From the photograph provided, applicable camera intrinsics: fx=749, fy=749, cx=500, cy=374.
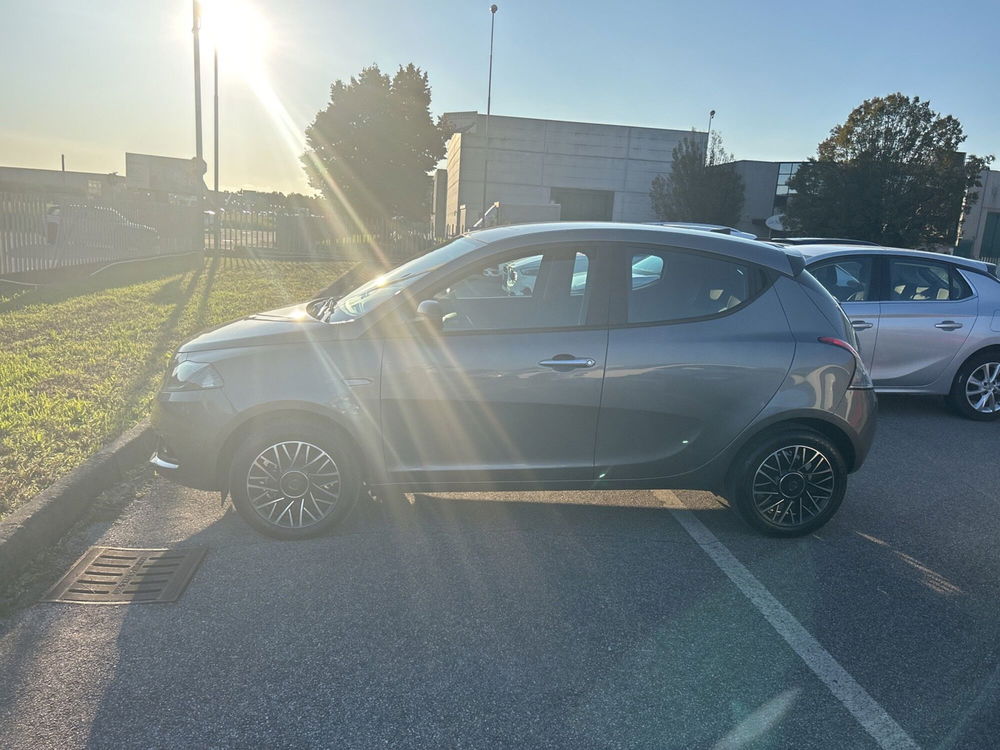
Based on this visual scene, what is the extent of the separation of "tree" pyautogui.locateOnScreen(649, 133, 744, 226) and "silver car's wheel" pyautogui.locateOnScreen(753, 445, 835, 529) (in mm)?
39244

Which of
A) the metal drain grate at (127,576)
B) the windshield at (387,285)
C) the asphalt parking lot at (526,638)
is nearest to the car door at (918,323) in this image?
the asphalt parking lot at (526,638)

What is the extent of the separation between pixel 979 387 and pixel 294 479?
22.7 feet

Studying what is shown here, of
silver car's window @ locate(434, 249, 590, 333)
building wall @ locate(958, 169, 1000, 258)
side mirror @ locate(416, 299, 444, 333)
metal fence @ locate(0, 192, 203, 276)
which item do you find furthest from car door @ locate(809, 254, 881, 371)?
building wall @ locate(958, 169, 1000, 258)

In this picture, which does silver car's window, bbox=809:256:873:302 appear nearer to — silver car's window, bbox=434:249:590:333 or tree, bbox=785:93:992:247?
silver car's window, bbox=434:249:590:333

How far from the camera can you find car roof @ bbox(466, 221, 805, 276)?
168 inches

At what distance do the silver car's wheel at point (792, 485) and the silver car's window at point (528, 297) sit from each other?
1.43 m

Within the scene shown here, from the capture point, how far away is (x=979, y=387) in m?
7.54

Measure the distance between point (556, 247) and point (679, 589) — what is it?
1970 mm

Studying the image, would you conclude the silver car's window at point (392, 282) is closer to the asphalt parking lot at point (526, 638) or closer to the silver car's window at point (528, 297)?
the silver car's window at point (528, 297)

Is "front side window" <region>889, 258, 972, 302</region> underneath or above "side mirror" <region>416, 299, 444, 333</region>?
above

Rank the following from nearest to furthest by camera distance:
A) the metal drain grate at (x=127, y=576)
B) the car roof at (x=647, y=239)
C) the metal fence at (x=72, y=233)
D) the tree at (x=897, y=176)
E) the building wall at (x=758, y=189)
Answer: the metal drain grate at (x=127, y=576), the car roof at (x=647, y=239), the metal fence at (x=72, y=233), the tree at (x=897, y=176), the building wall at (x=758, y=189)

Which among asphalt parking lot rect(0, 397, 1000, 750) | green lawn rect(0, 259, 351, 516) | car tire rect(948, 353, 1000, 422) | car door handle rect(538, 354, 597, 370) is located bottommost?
asphalt parking lot rect(0, 397, 1000, 750)

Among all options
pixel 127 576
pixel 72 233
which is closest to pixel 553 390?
pixel 127 576

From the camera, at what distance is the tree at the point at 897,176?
2839cm
